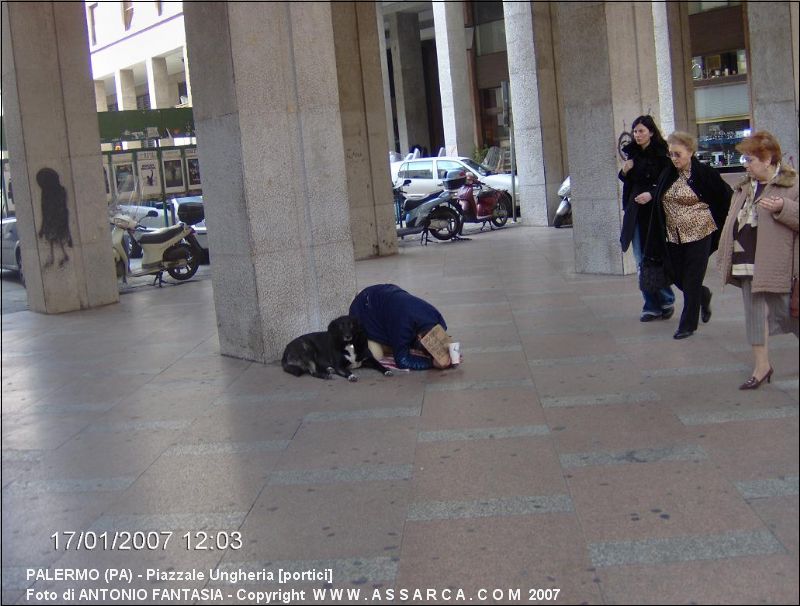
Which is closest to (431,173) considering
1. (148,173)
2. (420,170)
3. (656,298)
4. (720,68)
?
(420,170)

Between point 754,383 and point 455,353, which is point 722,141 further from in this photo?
point 754,383

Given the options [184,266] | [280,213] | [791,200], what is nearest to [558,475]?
[791,200]

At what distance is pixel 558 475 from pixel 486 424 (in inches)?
48.0

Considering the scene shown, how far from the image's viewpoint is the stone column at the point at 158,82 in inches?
1390

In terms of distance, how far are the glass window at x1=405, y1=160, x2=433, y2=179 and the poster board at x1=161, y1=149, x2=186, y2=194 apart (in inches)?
410

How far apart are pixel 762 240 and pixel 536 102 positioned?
1685 cm

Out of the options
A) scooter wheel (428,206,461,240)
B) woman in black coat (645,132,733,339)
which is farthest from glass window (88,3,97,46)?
woman in black coat (645,132,733,339)

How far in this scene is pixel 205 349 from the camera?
34.4 ft

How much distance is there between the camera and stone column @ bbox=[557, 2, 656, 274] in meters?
12.8

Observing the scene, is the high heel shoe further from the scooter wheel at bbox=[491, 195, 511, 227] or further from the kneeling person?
the scooter wheel at bbox=[491, 195, 511, 227]

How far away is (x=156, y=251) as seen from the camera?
17.0 m

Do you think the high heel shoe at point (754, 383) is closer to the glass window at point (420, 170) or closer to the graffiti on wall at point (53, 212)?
the graffiti on wall at point (53, 212)

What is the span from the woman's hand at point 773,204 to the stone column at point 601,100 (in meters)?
7.27

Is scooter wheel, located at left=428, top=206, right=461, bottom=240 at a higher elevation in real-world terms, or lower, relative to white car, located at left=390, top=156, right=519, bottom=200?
lower
